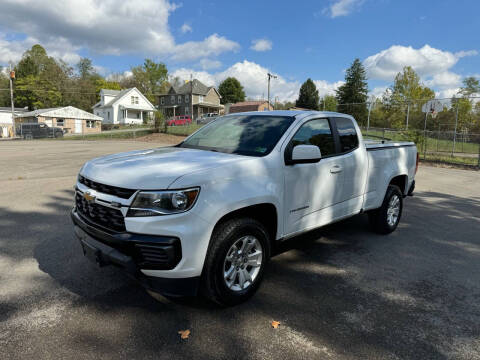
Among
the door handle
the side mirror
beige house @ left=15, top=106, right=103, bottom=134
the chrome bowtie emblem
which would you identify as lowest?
the chrome bowtie emblem

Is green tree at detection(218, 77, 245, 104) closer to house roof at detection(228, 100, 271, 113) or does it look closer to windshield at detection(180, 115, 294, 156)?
house roof at detection(228, 100, 271, 113)

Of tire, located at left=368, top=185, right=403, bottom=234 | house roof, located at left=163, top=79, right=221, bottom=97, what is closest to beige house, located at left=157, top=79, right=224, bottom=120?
house roof, located at left=163, top=79, right=221, bottom=97

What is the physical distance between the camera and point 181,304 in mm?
3072

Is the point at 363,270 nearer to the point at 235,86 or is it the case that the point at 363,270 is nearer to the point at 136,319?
the point at 136,319

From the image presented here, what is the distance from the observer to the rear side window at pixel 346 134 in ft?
13.8

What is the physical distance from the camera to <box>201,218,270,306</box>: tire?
2.66 meters

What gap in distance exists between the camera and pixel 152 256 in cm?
246

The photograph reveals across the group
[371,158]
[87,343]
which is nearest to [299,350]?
[87,343]

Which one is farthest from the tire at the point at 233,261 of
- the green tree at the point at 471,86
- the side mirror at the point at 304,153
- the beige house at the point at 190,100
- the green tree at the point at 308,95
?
the green tree at the point at 308,95

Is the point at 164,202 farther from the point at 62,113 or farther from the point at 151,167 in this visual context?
the point at 62,113

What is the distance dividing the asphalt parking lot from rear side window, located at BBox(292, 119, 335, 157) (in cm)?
143

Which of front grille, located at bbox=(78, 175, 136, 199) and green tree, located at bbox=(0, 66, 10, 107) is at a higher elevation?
green tree, located at bbox=(0, 66, 10, 107)

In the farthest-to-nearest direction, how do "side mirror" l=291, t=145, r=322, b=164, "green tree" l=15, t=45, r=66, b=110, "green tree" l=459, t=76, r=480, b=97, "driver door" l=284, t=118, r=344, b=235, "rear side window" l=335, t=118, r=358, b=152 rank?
"green tree" l=15, t=45, r=66, b=110, "green tree" l=459, t=76, r=480, b=97, "rear side window" l=335, t=118, r=358, b=152, "driver door" l=284, t=118, r=344, b=235, "side mirror" l=291, t=145, r=322, b=164

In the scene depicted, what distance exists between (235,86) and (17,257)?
91165 millimetres
